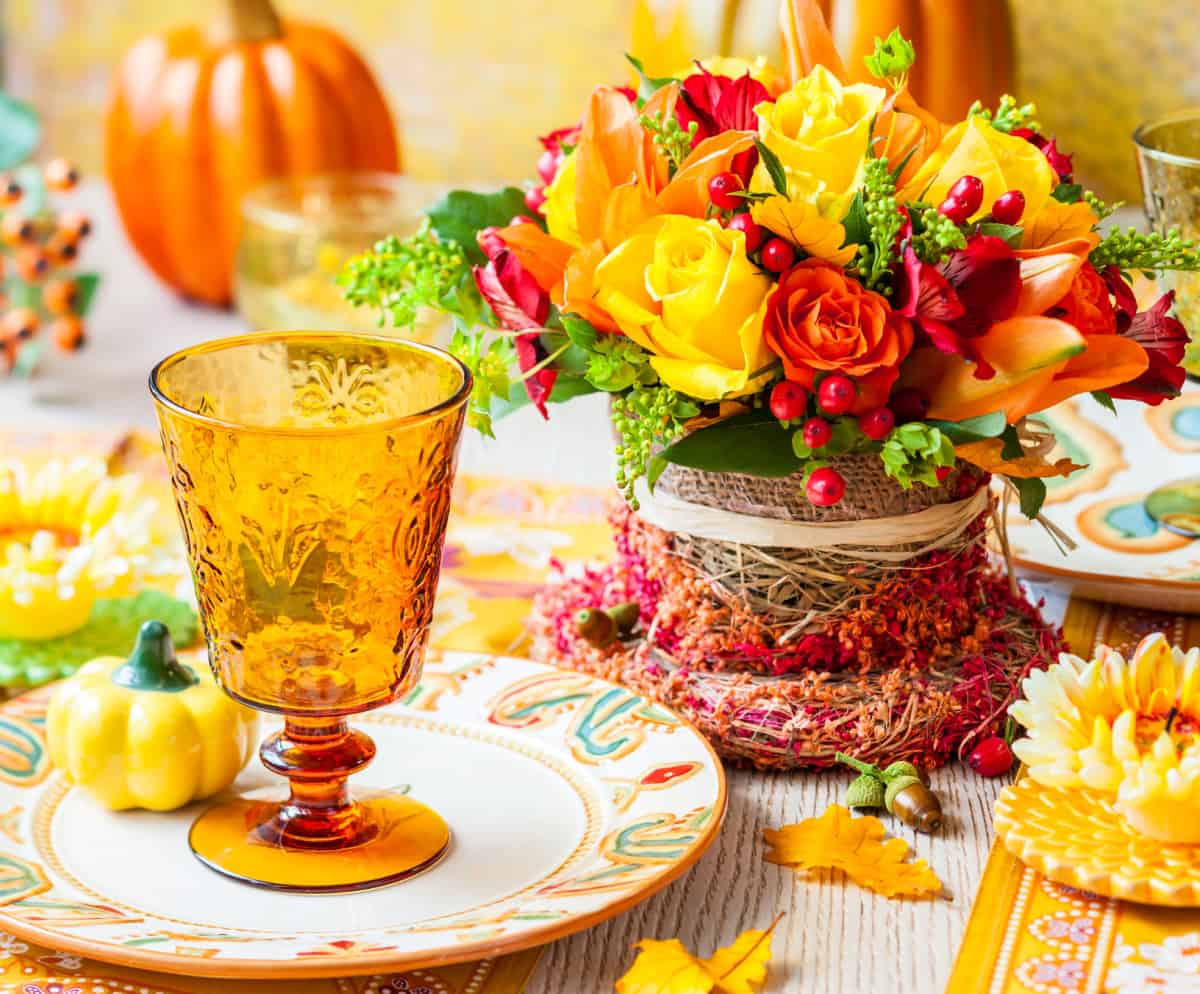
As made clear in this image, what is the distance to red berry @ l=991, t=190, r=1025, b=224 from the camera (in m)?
0.73

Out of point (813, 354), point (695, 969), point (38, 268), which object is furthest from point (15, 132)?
point (695, 969)

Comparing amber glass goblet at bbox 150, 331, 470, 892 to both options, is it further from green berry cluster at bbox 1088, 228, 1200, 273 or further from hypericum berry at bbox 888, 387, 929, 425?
green berry cluster at bbox 1088, 228, 1200, 273

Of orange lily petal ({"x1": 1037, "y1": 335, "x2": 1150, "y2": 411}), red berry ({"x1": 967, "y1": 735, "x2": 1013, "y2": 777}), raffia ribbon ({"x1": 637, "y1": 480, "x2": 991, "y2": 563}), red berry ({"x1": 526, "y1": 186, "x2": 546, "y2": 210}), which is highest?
red berry ({"x1": 526, "y1": 186, "x2": 546, "y2": 210})

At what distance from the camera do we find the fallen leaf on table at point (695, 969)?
641mm

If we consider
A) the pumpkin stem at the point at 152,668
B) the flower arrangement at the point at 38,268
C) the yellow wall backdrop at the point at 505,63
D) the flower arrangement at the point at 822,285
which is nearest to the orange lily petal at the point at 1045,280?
the flower arrangement at the point at 822,285

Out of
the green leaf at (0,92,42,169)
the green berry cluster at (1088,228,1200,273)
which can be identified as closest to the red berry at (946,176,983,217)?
the green berry cluster at (1088,228,1200,273)

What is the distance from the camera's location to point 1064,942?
67 centimetres

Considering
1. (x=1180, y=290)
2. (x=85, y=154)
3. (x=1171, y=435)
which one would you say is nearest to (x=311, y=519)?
(x=1180, y=290)

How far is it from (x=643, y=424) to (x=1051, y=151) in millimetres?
249

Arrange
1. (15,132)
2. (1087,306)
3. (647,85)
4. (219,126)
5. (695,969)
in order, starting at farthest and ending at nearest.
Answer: (219,126), (15,132), (647,85), (1087,306), (695,969)

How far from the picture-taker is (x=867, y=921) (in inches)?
27.3

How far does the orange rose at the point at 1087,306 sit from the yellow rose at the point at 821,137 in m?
0.11

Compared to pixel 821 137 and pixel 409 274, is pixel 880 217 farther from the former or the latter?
pixel 409 274

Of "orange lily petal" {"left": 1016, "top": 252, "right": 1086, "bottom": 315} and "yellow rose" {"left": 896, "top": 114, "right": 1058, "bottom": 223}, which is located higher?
"yellow rose" {"left": 896, "top": 114, "right": 1058, "bottom": 223}
